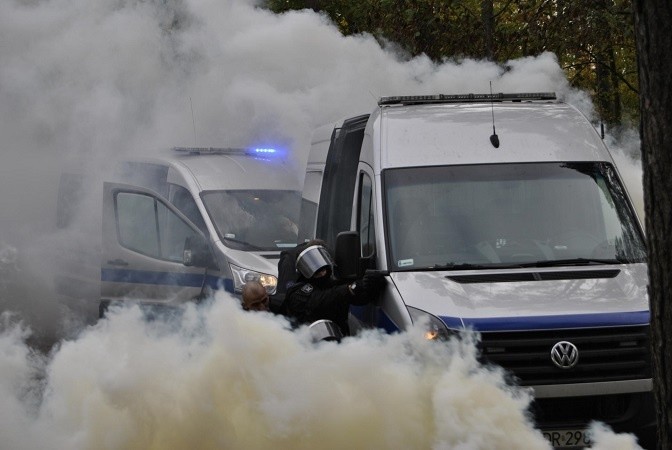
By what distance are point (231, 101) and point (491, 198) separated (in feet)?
24.9

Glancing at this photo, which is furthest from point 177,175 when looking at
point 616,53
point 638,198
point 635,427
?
point 616,53

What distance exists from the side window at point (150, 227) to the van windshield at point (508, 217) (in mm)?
4754

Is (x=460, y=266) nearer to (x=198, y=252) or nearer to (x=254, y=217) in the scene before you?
(x=198, y=252)

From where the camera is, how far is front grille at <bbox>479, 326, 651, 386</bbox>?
7.02 m

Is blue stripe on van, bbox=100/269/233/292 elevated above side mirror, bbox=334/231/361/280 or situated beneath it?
situated beneath

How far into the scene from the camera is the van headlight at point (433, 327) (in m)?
6.94

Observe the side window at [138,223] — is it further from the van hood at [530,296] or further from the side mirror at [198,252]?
the van hood at [530,296]

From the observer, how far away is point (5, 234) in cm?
1608

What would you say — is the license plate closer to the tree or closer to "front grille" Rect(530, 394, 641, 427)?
"front grille" Rect(530, 394, 641, 427)

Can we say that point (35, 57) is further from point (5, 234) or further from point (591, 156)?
point (591, 156)

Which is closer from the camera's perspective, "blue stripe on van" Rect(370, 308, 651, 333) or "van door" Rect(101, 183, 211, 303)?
"blue stripe on van" Rect(370, 308, 651, 333)

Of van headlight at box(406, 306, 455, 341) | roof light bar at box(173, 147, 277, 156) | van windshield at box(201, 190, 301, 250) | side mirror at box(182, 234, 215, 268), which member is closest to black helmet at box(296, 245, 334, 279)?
van headlight at box(406, 306, 455, 341)

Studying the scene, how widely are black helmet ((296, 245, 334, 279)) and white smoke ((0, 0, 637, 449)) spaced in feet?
2.90

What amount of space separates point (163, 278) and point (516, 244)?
5.58 metres
